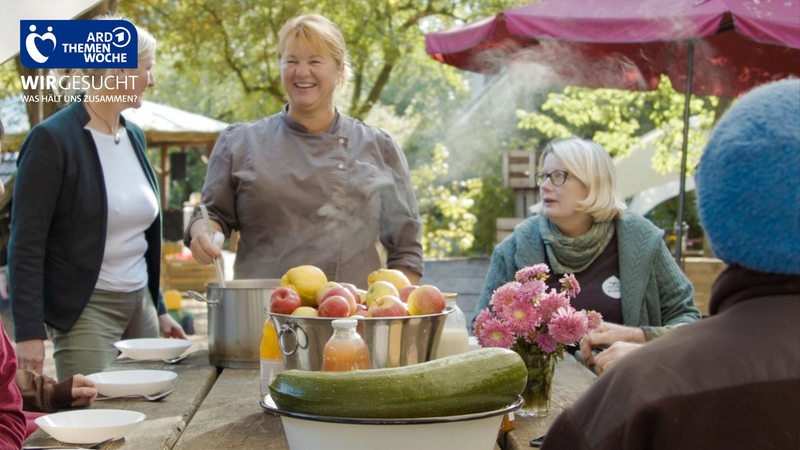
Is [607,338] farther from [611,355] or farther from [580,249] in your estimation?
[580,249]

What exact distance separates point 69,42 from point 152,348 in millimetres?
3457

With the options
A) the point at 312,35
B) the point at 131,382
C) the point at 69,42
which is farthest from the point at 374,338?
the point at 69,42

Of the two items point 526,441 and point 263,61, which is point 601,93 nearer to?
point 263,61

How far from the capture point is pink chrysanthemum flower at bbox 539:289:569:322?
7.73 ft

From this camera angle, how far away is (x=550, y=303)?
2363mm

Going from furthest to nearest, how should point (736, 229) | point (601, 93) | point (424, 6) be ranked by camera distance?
point (424, 6)
point (601, 93)
point (736, 229)

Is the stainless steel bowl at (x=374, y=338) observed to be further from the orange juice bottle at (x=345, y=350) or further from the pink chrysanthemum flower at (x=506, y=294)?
the pink chrysanthemum flower at (x=506, y=294)

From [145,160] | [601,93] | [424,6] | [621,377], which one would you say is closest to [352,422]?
[621,377]

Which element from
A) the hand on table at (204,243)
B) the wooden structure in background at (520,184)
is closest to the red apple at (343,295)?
the hand on table at (204,243)

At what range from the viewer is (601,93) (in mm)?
13133

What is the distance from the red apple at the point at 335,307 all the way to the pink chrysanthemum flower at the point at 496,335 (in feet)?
1.42

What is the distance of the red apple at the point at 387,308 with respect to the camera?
210 cm

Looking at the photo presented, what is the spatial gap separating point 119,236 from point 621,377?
2735mm

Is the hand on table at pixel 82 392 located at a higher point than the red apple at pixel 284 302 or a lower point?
lower
